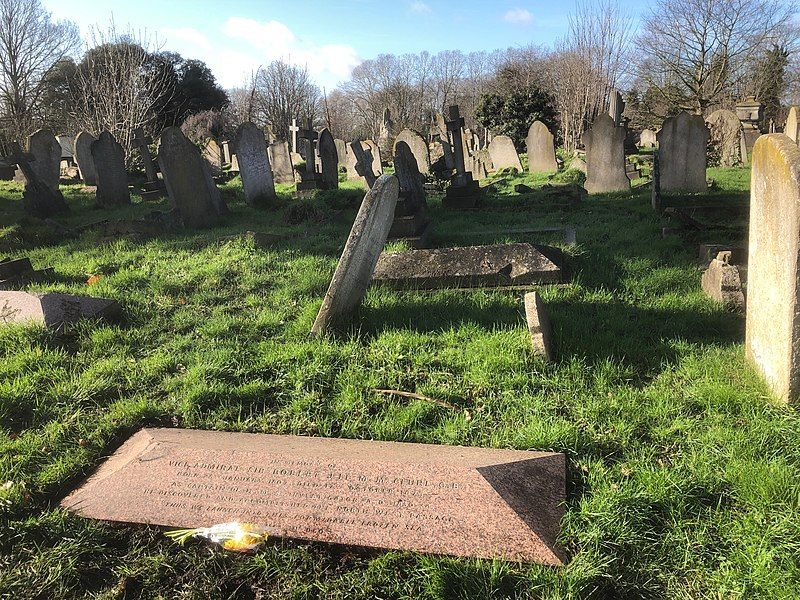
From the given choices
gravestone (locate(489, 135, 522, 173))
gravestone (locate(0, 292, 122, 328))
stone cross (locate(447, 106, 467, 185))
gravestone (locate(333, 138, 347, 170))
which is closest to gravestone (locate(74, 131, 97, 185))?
gravestone (locate(333, 138, 347, 170))

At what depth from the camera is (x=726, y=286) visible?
185 inches

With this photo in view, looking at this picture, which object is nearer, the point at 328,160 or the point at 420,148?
the point at 328,160

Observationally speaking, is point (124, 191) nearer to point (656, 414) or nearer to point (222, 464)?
point (222, 464)

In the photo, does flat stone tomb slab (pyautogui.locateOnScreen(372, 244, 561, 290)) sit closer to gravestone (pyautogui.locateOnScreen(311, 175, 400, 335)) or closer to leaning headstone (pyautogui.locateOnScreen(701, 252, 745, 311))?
gravestone (pyautogui.locateOnScreen(311, 175, 400, 335))

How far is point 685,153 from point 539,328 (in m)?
10.5

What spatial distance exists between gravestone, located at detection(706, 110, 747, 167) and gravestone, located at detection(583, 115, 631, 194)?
711cm

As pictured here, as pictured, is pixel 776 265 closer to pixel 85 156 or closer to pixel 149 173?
pixel 149 173

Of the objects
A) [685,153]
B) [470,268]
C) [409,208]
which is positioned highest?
[685,153]

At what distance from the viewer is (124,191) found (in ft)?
45.0

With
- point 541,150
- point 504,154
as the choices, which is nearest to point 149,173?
point 504,154

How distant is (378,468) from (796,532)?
75.0 inches

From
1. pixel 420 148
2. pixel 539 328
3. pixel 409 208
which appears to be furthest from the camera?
pixel 420 148

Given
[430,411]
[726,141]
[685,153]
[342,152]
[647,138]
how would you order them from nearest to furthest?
[430,411], [685,153], [726,141], [342,152], [647,138]

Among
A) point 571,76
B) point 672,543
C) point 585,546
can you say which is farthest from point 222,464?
point 571,76
